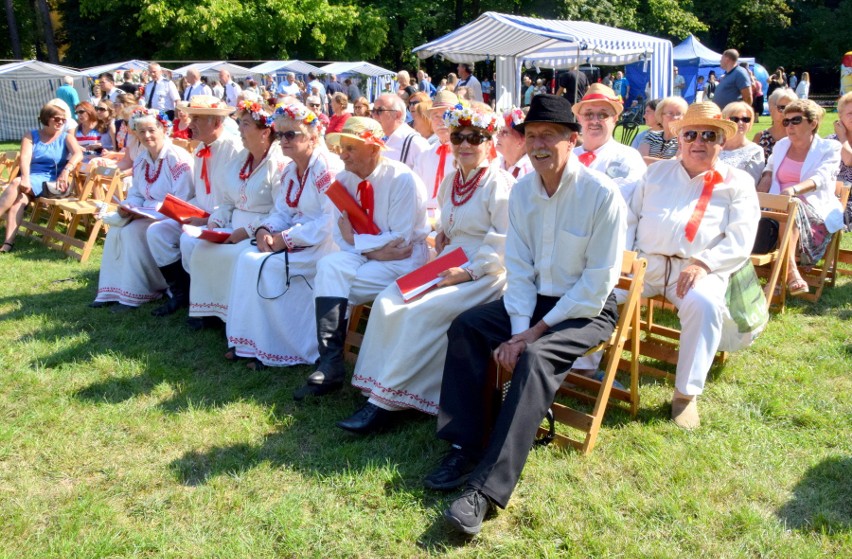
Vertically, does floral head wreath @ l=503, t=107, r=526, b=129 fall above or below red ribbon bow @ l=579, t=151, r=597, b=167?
above

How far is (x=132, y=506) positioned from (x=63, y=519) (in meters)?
0.28

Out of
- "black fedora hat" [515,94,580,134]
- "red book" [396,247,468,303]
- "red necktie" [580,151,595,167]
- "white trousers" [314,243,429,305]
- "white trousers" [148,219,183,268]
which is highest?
"black fedora hat" [515,94,580,134]

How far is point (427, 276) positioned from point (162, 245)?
111 inches

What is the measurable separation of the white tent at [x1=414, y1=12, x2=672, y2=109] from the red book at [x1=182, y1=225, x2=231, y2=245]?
9.01 metres

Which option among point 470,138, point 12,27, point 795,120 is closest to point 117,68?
point 12,27

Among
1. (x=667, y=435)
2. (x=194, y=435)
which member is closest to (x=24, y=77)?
(x=194, y=435)

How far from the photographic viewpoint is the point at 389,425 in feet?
12.9

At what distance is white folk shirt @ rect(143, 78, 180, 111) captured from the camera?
15375mm

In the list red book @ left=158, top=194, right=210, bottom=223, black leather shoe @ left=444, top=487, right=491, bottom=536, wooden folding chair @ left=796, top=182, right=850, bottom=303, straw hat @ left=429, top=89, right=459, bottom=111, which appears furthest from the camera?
straw hat @ left=429, top=89, right=459, bottom=111

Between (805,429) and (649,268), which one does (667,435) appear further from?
(649,268)

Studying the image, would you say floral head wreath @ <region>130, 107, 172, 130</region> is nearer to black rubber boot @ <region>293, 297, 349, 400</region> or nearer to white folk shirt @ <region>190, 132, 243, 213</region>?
white folk shirt @ <region>190, 132, 243, 213</region>

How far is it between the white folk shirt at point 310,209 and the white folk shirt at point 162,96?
11.3 m

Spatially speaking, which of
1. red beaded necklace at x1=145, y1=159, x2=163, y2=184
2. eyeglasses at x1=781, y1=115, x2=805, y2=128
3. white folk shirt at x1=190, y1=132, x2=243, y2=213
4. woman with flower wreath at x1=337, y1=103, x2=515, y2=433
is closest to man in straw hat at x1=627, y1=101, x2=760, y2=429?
woman with flower wreath at x1=337, y1=103, x2=515, y2=433

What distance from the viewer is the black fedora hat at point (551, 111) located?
10.9 feet
